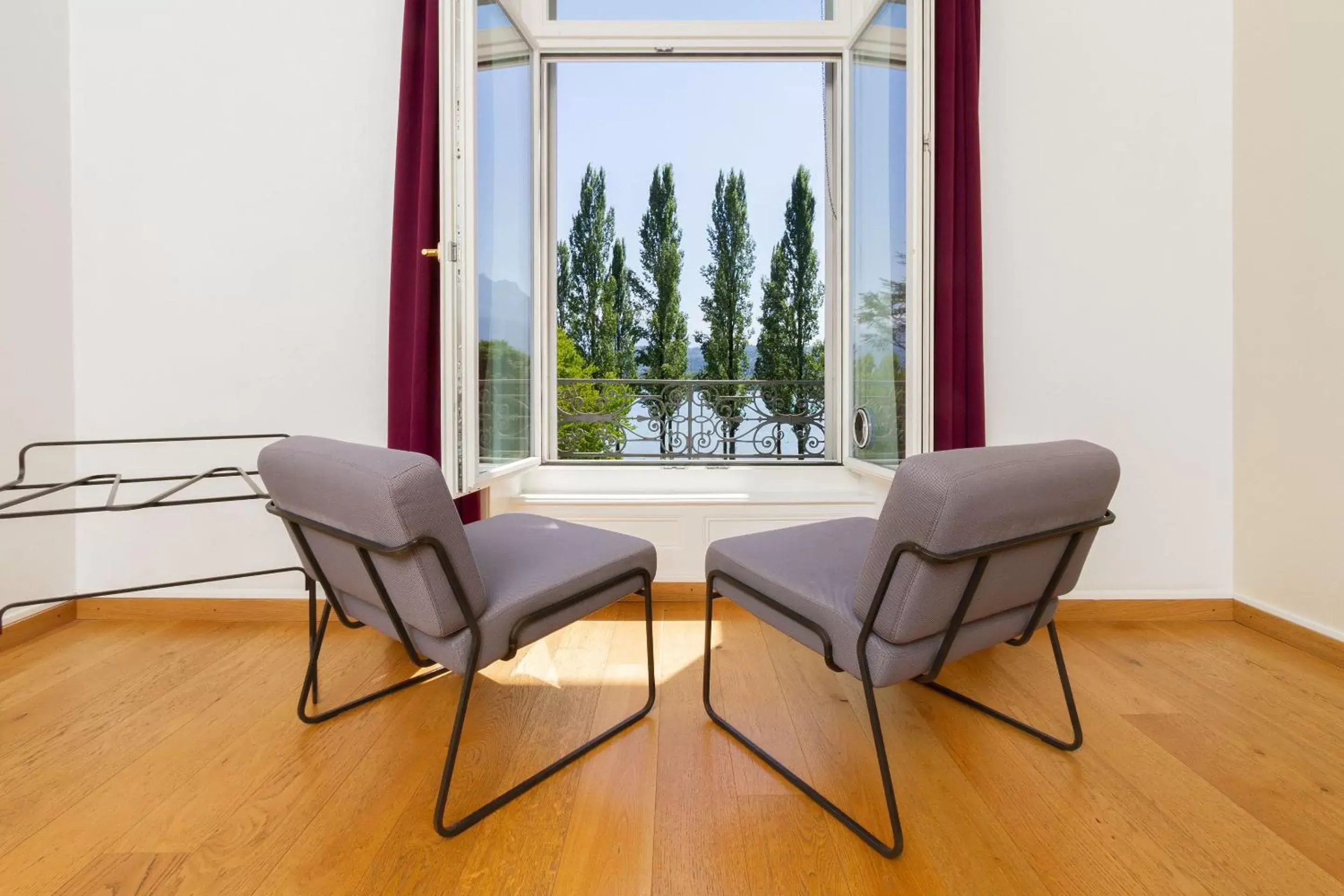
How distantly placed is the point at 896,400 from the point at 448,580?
66.2 inches

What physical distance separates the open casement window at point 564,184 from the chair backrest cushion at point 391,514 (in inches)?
24.9

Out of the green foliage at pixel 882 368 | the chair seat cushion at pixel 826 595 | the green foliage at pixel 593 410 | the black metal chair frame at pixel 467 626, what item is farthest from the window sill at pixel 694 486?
the green foliage at pixel 593 410

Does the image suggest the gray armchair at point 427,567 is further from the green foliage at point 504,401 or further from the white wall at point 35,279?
the white wall at point 35,279

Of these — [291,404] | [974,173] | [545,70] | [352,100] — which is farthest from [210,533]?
[974,173]

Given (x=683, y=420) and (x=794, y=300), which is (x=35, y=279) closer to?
(x=683, y=420)

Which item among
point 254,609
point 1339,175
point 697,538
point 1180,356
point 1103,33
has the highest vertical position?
point 1103,33

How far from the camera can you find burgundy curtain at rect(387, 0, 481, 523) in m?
1.95

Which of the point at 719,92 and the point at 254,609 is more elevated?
the point at 719,92

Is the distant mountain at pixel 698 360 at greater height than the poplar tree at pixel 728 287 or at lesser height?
lesser

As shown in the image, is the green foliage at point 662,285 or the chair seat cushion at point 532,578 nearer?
the chair seat cushion at point 532,578

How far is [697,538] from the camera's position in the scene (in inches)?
92.7

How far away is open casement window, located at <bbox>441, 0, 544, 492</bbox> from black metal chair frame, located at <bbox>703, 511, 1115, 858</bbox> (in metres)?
0.99

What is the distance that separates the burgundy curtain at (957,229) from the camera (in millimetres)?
1960

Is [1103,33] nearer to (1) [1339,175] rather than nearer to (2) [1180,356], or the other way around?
(1) [1339,175]
